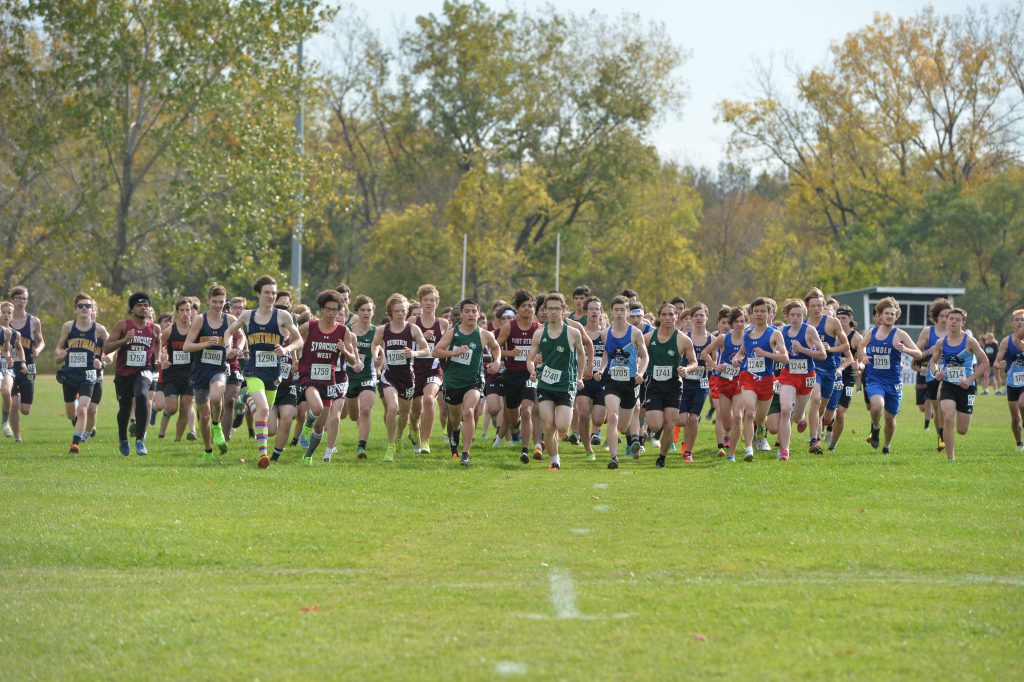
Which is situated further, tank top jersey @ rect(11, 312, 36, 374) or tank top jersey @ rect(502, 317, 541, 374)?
tank top jersey @ rect(11, 312, 36, 374)

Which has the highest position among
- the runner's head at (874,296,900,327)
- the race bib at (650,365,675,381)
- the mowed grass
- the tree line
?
the tree line

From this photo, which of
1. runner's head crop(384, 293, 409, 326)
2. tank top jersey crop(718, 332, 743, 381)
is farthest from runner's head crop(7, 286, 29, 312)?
tank top jersey crop(718, 332, 743, 381)

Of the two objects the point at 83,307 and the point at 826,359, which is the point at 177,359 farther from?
the point at 826,359

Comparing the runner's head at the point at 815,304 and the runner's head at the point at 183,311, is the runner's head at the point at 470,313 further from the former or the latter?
the runner's head at the point at 815,304

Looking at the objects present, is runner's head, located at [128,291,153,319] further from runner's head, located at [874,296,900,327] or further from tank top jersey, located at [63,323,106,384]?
runner's head, located at [874,296,900,327]

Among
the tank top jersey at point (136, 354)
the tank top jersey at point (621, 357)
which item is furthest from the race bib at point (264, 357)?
the tank top jersey at point (621, 357)

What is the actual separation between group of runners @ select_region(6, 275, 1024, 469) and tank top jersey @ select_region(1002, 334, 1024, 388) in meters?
0.02

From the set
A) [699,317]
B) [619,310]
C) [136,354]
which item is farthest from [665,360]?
[136,354]

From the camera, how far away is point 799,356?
1669 cm

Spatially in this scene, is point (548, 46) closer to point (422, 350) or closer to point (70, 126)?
point (70, 126)

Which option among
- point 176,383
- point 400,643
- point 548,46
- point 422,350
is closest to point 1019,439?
→ point 422,350

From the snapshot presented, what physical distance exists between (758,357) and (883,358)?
214 cm

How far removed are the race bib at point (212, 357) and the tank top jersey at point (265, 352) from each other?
0.85 m

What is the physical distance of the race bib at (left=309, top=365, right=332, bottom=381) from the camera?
14.7 meters
